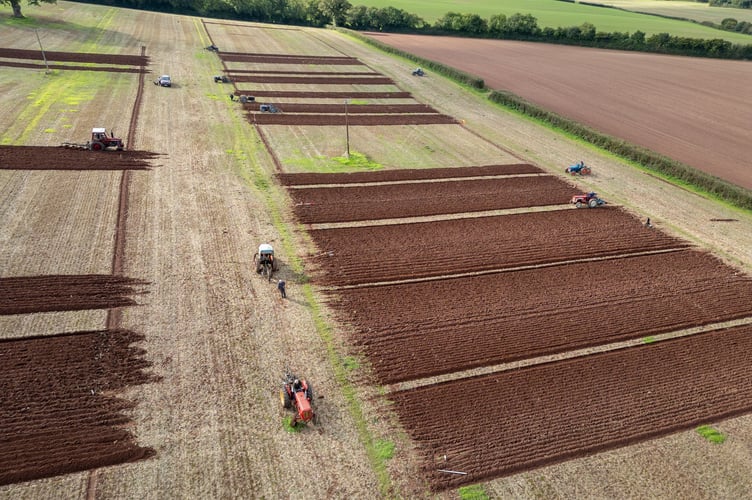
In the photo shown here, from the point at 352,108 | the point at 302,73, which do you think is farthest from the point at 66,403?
the point at 302,73

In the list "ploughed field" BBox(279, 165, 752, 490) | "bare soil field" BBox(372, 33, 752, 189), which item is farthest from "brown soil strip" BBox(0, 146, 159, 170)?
"bare soil field" BBox(372, 33, 752, 189)

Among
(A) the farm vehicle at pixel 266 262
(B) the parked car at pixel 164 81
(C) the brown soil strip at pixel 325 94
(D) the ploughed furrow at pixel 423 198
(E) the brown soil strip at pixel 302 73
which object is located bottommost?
(A) the farm vehicle at pixel 266 262

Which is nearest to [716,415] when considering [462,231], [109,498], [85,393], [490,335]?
[490,335]

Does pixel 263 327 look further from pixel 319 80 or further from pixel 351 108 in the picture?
pixel 319 80

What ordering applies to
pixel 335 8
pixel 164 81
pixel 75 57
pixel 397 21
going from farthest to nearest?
pixel 335 8 < pixel 397 21 < pixel 75 57 < pixel 164 81

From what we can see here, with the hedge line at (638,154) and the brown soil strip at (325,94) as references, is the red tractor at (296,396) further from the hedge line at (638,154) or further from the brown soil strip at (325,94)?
the brown soil strip at (325,94)

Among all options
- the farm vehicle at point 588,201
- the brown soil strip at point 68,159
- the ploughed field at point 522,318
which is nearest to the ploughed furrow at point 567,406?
the ploughed field at point 522,318
